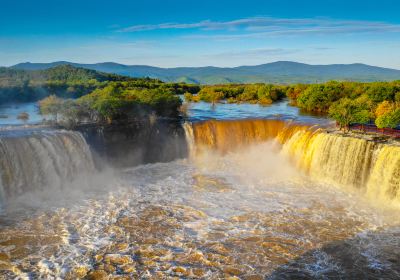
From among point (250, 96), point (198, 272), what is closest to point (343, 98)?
point (250, 96)

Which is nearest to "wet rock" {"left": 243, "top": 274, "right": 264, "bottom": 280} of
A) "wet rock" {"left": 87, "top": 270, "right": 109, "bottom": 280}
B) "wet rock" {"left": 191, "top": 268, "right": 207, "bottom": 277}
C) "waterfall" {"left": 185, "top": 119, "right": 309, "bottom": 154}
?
"wet rock" {"left": 191, "top": 268, "right": 207, "bottom": 277}

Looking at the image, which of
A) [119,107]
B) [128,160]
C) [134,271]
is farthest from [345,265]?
[119,107]

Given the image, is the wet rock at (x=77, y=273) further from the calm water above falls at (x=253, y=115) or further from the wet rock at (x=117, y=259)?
the calm water above falls at (x=253, y=115)

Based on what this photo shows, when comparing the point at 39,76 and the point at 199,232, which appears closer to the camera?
the point at 199,232

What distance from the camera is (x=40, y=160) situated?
1952 centimetres

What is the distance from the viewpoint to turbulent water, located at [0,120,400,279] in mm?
12367

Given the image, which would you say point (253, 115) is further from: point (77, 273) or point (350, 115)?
point (77, 273)

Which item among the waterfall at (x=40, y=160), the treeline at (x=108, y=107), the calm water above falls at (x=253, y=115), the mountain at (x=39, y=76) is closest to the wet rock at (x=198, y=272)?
the waterfall at (x=40, y=160)

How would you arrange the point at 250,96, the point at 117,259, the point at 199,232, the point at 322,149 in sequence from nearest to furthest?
the point at 117,259 < the point at 199,232 < the point at 322,149 < the point at 250,96

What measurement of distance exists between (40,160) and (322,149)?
15600 millimetres

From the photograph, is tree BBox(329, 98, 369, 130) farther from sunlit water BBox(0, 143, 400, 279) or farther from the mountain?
the mountain

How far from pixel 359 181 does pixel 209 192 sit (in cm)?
778

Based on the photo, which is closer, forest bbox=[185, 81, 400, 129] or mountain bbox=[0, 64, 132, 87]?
forest bbox=[185, 81, 400, 129]

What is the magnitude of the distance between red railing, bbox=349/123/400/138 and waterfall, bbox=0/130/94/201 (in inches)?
648
